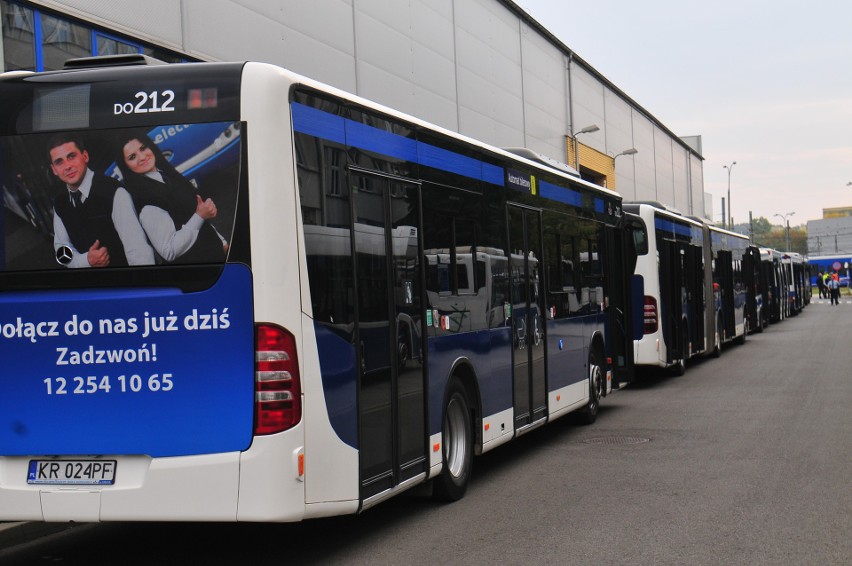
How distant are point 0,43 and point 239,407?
26.0 ft

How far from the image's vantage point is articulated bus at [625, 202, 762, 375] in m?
19.3

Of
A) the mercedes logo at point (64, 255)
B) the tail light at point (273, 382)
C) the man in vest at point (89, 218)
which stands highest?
the man in vest at point (89, 218)

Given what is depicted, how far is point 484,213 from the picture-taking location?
9.98 m

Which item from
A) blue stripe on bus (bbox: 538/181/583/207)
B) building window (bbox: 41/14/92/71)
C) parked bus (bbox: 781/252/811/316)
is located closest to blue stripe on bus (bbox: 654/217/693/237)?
blue stripe on bus (bbox: 538/181/583/207)

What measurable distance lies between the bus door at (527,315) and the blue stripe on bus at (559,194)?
39 centimetres

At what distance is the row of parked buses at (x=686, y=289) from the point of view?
63.4 ft

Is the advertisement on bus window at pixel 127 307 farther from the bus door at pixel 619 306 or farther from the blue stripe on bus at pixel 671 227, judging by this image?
the blue stripe on bus at pixel 671 227

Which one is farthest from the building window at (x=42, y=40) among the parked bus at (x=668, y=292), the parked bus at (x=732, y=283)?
the parked bus at (x=732, y=283)

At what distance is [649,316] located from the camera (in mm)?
19391

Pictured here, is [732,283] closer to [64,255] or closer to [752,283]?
[752,283]

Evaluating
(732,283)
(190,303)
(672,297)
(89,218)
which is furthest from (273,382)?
(732,283)

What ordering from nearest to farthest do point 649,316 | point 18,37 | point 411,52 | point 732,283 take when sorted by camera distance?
point 18,37, point 649,316, point 411,52, point 732,283

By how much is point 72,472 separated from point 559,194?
7606 millimetres

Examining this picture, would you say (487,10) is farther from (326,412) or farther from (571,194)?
(326,412)
